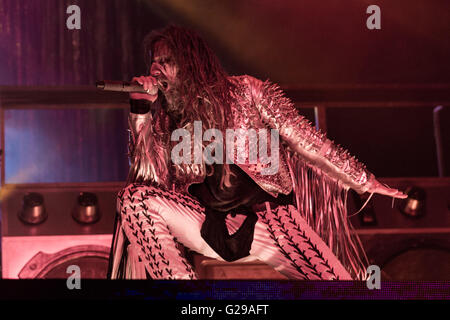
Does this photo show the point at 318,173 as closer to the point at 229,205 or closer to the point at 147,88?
the point at 229,205

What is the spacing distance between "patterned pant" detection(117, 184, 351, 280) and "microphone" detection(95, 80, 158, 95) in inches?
10.6

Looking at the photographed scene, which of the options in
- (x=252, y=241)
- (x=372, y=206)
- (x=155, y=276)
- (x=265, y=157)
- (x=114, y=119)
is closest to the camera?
(x=155, y=276)

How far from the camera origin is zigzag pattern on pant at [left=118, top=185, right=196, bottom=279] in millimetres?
1549

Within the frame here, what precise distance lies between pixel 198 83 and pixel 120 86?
0.80 feet

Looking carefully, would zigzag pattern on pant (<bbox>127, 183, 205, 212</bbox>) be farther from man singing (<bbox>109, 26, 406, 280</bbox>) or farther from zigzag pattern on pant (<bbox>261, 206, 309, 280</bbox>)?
zigzag pattern on pant (<bbox>261, 206, 309, 280</bbox>)

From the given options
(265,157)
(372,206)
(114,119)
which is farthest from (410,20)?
(265,157)

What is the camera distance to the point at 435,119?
3.35 meters

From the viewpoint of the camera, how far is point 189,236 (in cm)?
165

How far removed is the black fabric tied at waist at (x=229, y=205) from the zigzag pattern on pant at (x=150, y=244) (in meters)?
0.12

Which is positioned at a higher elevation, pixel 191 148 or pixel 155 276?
pixel 191 148

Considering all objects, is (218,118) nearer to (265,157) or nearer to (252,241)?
(265,157)

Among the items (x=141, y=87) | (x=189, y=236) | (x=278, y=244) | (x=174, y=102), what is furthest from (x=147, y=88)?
(x=278, y=244)

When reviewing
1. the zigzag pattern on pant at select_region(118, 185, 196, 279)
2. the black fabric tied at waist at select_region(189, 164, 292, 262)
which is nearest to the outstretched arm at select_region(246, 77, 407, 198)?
the black fabric tied at waist at select_region(189, 164, 292, 262)

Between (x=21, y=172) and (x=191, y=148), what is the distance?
1.81 metres
